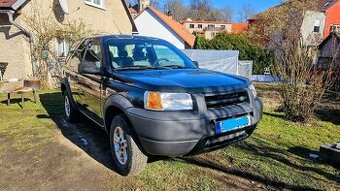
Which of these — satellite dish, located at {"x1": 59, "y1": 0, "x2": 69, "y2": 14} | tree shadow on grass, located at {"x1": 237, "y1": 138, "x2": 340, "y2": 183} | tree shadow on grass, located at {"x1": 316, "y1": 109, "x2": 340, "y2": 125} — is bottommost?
tree shadow on grass, located at {"x1": 316, "y1": 109, "x2": 340, "y2": 125}

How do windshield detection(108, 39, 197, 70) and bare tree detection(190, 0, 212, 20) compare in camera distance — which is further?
bare tree detection(190, 0, 212, 20)

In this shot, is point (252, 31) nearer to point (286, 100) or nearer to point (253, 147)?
point (286, 100)

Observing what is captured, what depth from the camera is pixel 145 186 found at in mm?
3863

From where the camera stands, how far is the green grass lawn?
13.0ft

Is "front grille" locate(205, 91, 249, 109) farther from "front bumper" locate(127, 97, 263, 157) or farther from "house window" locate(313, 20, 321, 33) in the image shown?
"house window" locate(313, 20, 321, 33)

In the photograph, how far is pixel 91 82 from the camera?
196 inches

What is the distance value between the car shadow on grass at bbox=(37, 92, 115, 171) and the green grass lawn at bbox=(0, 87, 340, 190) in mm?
178

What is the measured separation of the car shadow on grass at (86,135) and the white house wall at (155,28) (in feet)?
91.6

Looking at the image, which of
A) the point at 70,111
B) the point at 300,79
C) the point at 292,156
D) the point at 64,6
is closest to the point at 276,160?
the point at 292,156

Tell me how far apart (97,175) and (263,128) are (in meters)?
4.23

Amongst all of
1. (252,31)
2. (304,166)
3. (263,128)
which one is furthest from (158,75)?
(252,31)

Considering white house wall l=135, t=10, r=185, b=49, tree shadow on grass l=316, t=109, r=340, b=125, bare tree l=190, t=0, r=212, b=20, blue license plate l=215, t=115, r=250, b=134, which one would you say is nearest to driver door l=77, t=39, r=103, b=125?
blue license plate l=215, t=115, r=250, b=134

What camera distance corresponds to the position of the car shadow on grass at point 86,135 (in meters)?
4.95

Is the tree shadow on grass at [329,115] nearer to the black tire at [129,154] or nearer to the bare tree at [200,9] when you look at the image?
the black tire at [129,154]
